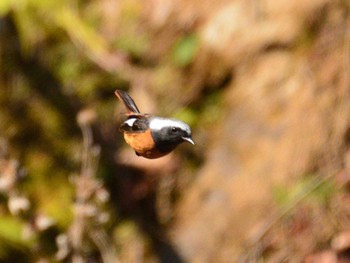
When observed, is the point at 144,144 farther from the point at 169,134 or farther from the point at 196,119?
the point at 196,119

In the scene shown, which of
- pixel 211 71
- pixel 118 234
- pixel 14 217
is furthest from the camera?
pixel 211 71

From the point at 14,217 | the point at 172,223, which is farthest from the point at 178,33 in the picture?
the point at 14,217

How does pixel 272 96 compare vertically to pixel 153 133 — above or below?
above

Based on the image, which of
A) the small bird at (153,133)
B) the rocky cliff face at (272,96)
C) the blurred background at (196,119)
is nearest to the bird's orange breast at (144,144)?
the small bird at (153,133)

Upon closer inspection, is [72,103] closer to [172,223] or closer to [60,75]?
[60,75]

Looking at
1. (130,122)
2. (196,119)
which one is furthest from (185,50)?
(130,122)

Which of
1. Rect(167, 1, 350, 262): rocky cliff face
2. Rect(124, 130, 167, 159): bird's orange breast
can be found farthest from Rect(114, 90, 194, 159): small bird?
Rect(167, 1, 350, 262): rocky cliff face
